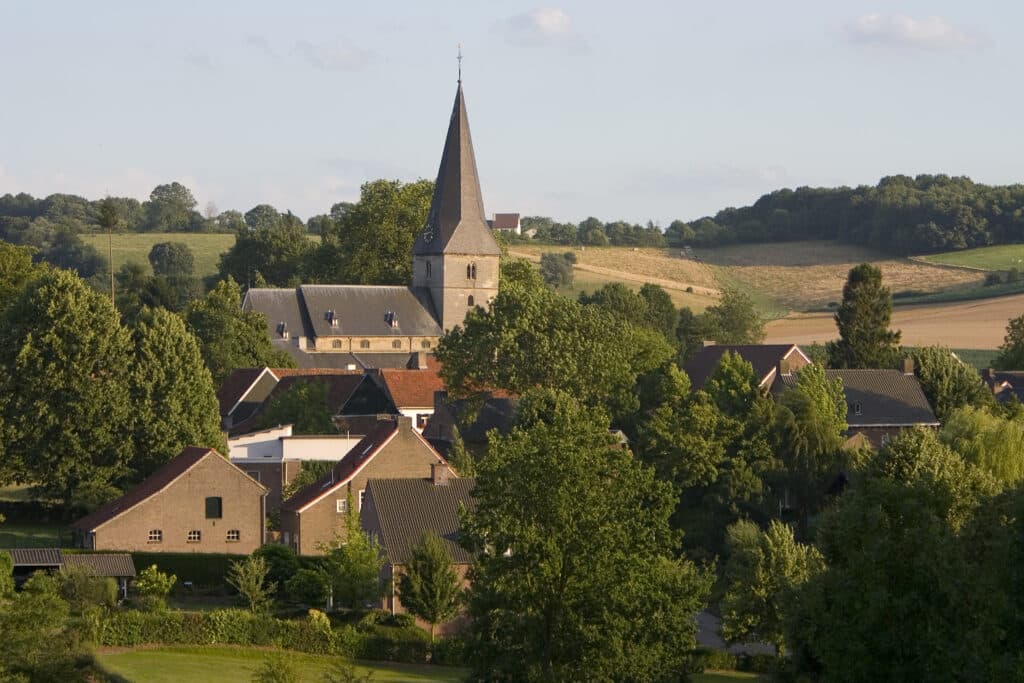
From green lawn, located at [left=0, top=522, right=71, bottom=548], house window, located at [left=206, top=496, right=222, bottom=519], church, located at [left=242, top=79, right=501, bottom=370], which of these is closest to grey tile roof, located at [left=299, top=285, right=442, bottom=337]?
church, located at [left=242, top=79, right=501, bottom=370]

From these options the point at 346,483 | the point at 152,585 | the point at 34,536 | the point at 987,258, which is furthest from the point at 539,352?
the point at 987,258

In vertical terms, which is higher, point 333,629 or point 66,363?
point 66,363

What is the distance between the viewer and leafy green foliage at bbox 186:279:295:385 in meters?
82.9

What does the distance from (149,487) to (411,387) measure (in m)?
22.2

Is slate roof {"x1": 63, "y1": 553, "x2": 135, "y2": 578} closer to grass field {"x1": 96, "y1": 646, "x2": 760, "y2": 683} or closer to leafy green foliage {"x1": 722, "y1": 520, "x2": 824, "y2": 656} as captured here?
grass field {"x1": 96, "y1": 646, "x2": 760, "y2": 683}

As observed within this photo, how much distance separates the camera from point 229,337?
84.1m

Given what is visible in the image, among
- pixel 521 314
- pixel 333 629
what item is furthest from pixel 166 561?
pixel 521 314

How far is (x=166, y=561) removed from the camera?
5088 centimetres

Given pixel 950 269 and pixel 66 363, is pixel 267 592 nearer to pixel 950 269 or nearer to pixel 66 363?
pixel 66 363

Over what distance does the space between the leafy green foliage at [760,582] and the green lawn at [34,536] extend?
67.0 ft

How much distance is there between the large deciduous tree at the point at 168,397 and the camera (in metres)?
60.1

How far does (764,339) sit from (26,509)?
198 feet

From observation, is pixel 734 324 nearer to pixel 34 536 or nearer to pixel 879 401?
pixel 879 401

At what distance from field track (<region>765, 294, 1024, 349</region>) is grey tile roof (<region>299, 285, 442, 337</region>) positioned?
21.3 metres
